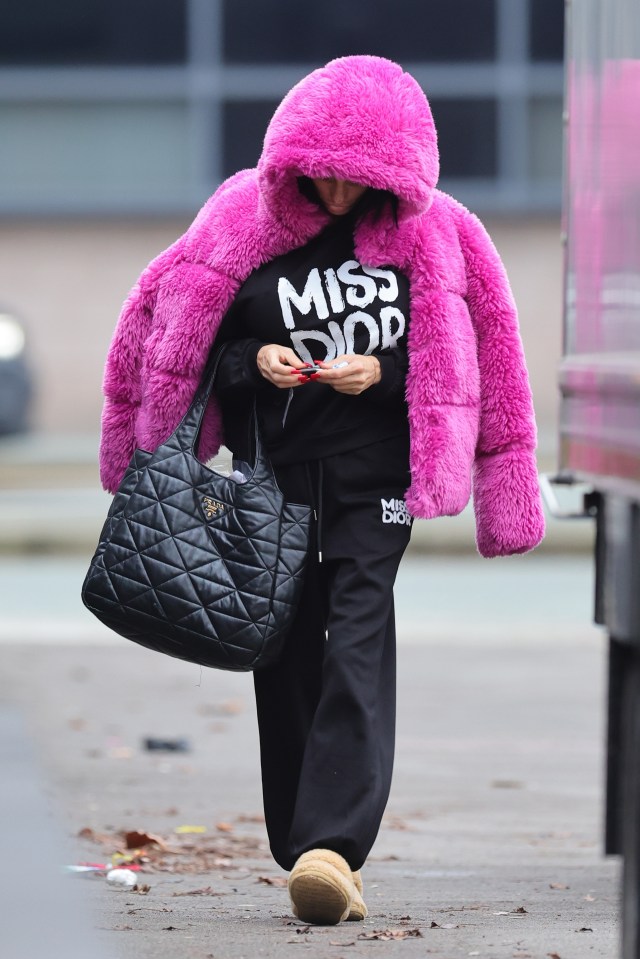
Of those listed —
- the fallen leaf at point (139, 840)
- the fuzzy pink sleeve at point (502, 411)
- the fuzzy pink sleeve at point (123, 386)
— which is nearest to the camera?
the fuzzy pink sleeve at point (502, 411)

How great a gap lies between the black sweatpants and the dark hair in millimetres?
503

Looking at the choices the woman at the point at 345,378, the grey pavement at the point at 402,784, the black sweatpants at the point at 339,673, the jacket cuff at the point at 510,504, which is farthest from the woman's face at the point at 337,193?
the grey pavement at the point at 402,784

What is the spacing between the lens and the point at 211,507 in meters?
4.13

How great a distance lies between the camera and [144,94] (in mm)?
19766

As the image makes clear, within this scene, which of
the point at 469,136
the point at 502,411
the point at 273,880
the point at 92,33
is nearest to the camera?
the point at 502,411

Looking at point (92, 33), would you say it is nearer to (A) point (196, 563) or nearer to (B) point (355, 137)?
(B) point (355, 137)

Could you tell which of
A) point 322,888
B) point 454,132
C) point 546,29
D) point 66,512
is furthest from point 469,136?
point 322,888

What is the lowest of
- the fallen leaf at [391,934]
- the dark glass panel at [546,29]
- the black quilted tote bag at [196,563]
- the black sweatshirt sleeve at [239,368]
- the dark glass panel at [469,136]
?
the fallen leaf at [391,934]

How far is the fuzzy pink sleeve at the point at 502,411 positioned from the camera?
432cm

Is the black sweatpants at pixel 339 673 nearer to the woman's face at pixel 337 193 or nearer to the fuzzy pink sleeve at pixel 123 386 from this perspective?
the fuzzy pink sleeve at pixel 123 386

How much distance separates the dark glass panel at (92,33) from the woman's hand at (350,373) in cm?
1596

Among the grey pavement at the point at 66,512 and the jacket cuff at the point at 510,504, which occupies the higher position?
the jacket cuff at the point at 510,504

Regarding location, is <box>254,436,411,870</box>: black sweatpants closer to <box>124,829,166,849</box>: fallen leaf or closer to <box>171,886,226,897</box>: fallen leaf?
<box>171,886,226,897</box>: fallen leaf

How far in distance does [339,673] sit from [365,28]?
16.1 meters
